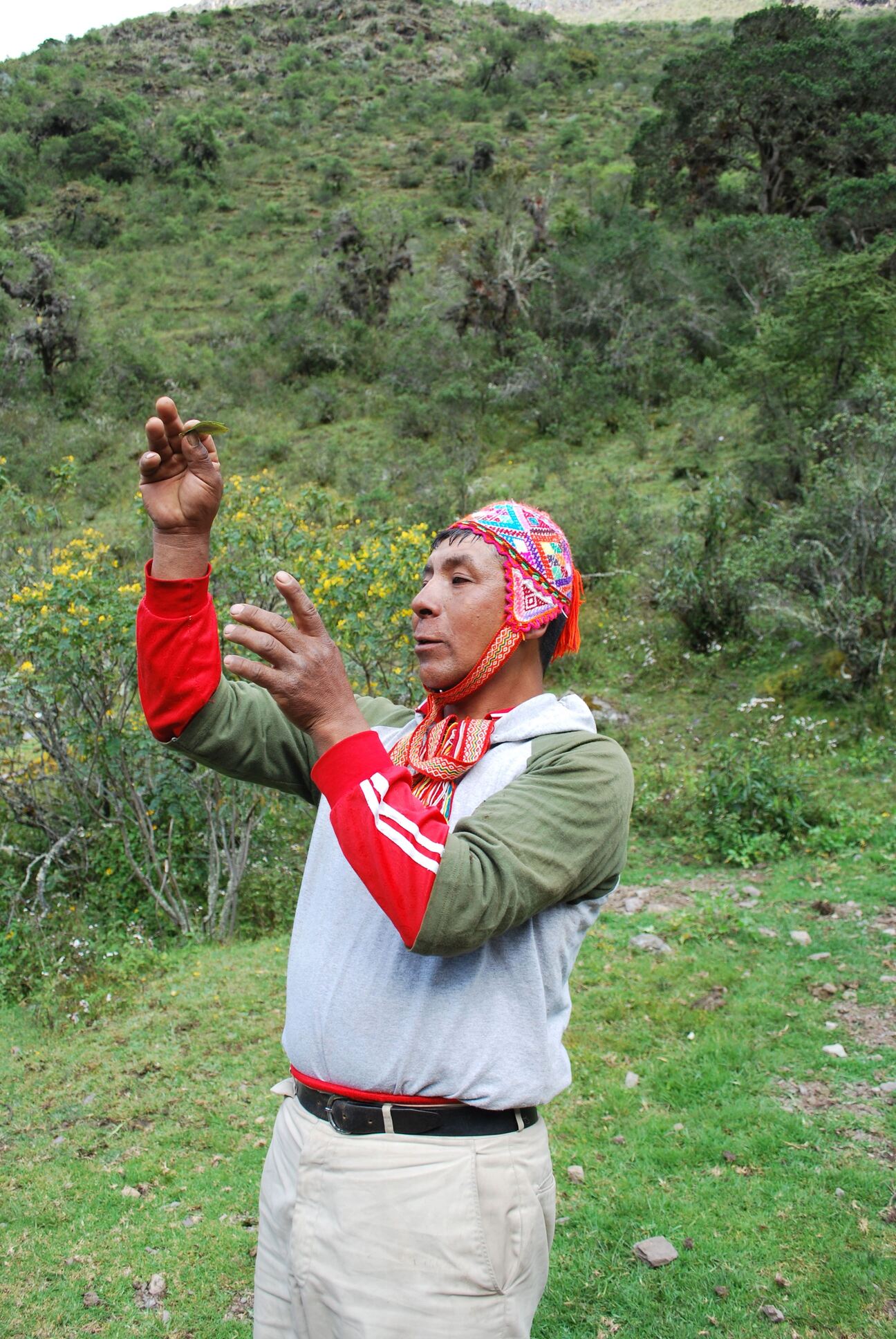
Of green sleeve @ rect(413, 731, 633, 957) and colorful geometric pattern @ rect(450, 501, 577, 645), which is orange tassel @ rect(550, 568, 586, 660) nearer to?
colorful geometric pattern @ rect(450, 501, 577, 645)

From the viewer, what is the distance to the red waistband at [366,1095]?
52.3 inches

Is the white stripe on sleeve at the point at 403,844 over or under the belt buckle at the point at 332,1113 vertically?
over

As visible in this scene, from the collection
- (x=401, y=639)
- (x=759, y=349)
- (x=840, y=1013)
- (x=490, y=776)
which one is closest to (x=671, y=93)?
(x=759, y=349)

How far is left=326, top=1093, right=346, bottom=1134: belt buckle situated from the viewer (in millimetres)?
1363

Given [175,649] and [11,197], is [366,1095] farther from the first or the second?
[11,197]

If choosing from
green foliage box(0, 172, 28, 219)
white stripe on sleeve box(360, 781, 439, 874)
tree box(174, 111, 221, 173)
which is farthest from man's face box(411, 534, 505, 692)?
tree box(174, 111, 221, 173)

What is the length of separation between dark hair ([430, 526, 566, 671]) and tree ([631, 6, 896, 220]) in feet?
71.5

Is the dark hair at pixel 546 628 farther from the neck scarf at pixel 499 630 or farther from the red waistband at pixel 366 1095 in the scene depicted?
the red waistband at pixel 366 1095

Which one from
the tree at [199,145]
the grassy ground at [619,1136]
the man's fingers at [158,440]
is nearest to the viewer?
the man's fingers at [158,440]

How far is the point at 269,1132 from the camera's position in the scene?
146 inches

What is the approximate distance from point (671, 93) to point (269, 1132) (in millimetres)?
25437

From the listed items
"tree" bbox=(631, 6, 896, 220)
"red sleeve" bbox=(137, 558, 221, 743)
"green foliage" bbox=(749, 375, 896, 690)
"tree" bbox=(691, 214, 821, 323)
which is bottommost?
"green foliage" bbox=(749, 375, 896, 690)

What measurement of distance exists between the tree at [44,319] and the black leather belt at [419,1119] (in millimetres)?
19162

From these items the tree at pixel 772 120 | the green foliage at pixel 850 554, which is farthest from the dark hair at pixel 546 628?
the tree at pixel 772 120
